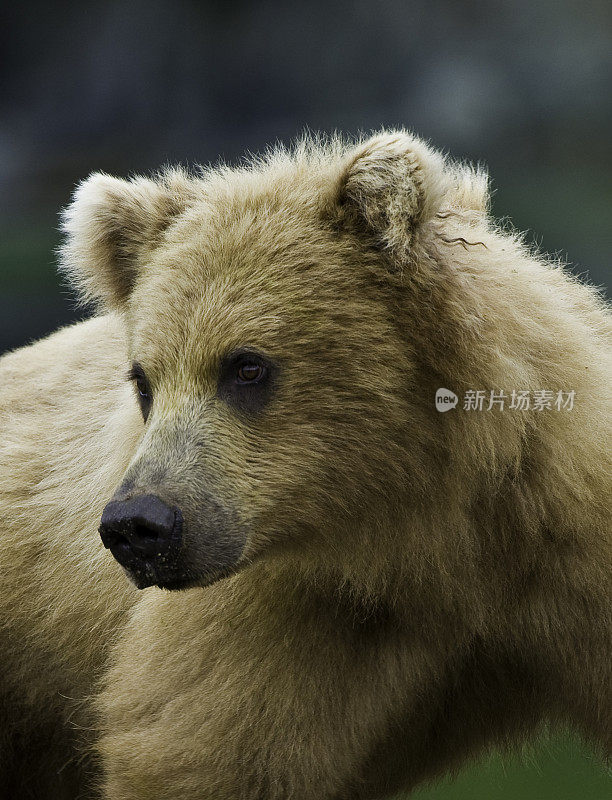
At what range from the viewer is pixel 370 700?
3.47 meters

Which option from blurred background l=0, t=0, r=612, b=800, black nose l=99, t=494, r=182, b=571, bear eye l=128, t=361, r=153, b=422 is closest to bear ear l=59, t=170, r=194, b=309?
bear eye l=128, t=361, r=153, b=422

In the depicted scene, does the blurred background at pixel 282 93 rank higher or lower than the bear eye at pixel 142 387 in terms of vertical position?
higher

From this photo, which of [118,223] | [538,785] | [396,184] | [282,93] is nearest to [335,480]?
[396,184]

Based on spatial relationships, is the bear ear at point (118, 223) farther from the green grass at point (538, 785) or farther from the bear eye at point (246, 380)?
the green grass at point (538, 785)

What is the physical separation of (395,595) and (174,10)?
734 centimetres

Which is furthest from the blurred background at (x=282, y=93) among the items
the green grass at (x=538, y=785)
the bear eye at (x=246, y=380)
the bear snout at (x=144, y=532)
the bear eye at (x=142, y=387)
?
the bear snout at (x=144, y=532)

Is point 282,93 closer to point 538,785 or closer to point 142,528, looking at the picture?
point 538,785

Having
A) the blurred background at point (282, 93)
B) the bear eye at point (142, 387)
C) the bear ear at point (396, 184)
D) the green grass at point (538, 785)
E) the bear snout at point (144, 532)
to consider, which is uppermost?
the blurred background at point (282, 93)

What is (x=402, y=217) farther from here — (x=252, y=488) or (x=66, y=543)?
(x=66, y=543)

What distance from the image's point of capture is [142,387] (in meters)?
3.35

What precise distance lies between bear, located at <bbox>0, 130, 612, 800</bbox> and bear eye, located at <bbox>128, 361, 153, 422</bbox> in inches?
0.8

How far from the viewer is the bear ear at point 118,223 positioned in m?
3.59

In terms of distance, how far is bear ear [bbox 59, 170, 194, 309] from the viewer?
3586 mm

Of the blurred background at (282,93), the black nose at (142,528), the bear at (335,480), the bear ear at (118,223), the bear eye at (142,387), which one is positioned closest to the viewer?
the black nose at (142,528)
